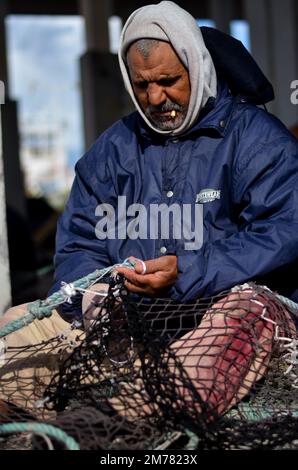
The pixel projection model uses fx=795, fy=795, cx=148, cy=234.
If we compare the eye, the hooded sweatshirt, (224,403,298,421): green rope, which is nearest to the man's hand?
(224,403,298,421): green rope

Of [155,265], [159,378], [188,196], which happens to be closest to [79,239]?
[188,196]

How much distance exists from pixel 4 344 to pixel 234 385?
3.11 ft

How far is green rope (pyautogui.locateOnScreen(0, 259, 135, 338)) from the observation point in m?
2.89

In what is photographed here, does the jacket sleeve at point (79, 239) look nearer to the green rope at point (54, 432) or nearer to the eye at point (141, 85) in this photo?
the eye at point (141, 85)

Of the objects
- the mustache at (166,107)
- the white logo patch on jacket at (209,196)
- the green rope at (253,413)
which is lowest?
the green rope at (253,413)

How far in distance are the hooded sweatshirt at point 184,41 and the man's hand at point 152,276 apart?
2.24 ft

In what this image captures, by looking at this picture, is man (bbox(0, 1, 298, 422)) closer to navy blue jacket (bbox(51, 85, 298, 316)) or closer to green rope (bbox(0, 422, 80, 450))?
navy blue jacket (bbox(51, 85, 298, 316))

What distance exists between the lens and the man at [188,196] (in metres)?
2.87

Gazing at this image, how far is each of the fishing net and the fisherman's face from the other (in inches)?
31.5

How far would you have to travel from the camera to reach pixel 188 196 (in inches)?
127

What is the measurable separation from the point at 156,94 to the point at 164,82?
0.19ft

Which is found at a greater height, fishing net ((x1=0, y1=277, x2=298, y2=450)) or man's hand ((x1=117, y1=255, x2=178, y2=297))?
man's hand ((x1=117, y1=255, x2=178, y2=297))

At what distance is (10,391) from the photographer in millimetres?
2971

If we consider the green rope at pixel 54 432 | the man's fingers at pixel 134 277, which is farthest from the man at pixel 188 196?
the green rope at pixel 54 432
